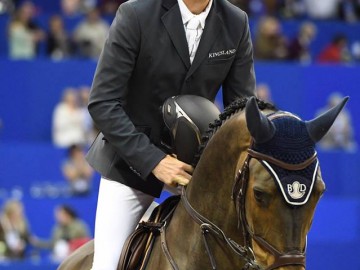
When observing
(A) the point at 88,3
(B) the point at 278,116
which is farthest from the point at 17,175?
(B) the point at 278,116

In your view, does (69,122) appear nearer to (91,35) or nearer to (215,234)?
(91,35)

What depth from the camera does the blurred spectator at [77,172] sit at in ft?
38.8

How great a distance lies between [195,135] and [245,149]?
0.46 meters

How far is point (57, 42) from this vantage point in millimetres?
14141

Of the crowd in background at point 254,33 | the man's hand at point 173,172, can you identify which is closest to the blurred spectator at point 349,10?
the crowd in background at point 254,33

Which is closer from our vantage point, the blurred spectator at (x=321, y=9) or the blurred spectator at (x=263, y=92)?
the blurred spectator at (x=263, y=92)

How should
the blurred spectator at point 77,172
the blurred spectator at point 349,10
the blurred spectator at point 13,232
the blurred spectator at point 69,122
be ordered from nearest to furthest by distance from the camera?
the blurred spectator at point 13,232 < the blurred spectator at point 77,172 < the blurred spectator at point 69,122 < the blurred spectator at point 349,10

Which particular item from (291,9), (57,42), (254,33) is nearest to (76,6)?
(57,42)

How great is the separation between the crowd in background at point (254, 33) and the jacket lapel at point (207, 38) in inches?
337

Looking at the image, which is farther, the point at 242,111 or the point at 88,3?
the point at 88,3

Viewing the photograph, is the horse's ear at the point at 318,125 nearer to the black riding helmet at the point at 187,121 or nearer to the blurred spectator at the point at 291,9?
the black riding helmet at the point at 187,121

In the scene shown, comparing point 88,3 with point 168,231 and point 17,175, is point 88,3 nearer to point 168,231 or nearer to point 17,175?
point 17,175

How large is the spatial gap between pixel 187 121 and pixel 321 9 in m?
12.2

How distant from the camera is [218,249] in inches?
179
